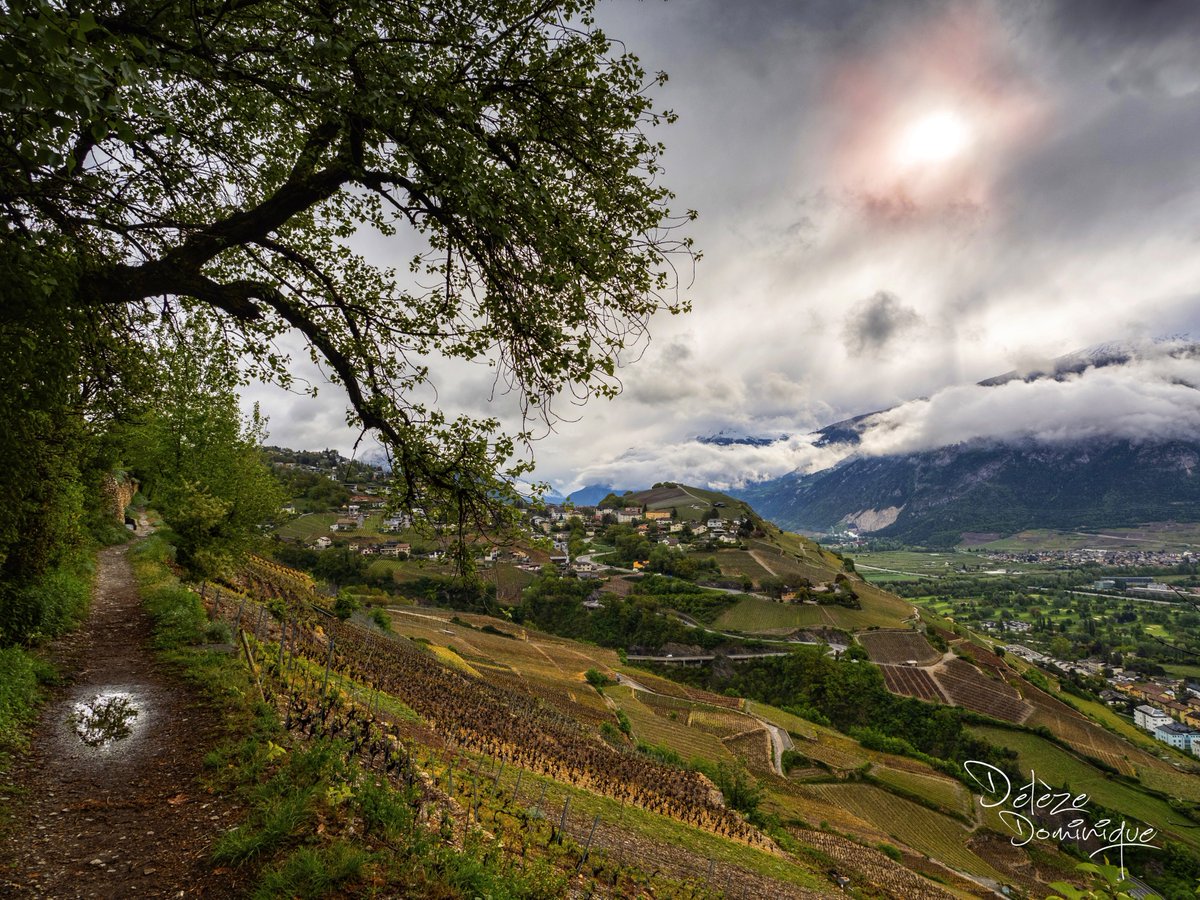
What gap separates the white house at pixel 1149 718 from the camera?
85625 millimetres

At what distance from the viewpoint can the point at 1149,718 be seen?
284 ft

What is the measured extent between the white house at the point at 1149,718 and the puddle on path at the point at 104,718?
127748 millimetres

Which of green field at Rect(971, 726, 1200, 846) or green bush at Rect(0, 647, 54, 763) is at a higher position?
green bush at Rect(0, 647, 54, 763)

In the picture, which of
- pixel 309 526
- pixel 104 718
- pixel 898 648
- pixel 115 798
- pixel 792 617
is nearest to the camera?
pixel 115 798

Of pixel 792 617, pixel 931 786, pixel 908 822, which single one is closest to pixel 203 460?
pixel 908 822

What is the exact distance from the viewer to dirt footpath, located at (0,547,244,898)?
5.12 meters

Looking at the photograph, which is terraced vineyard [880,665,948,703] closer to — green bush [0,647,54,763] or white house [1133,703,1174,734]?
white house [1133,703,1174,734]

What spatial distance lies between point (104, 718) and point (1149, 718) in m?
131

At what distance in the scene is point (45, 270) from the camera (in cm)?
512

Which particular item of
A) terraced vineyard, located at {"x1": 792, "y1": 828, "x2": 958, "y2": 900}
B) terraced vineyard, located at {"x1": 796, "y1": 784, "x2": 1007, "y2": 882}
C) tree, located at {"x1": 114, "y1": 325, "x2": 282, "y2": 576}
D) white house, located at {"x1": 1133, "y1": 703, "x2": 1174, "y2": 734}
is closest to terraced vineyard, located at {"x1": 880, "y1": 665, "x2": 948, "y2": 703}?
terraced vineyard, located at {"x1": 796, "y1": 784, "x2": 1007, "y2": 882}

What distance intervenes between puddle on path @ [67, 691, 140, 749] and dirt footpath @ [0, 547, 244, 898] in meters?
0.02

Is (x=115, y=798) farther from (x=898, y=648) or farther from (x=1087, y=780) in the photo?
(x=898, y=648)

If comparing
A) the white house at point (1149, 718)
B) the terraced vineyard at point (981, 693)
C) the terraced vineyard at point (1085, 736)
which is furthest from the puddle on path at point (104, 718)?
the white house at point (1149, 718)

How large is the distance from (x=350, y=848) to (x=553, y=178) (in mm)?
7594
